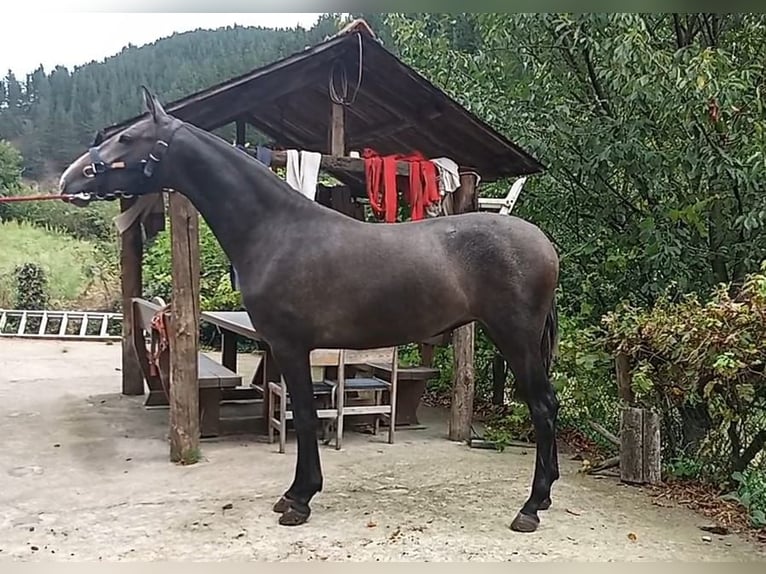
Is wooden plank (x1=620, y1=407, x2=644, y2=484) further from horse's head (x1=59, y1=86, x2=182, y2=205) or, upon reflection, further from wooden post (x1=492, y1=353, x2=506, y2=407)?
horse's head (x1=59, y1=86, x2=182, y2=205)

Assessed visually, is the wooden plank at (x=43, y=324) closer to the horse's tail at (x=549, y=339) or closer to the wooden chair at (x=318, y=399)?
the wooden chair at (x=318, y=399)

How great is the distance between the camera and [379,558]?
2.95m

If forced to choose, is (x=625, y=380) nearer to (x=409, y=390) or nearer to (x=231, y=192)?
(x=409, y=390)

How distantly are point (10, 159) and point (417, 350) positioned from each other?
9684 millimetres

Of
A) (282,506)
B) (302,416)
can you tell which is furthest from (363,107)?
(282,506)

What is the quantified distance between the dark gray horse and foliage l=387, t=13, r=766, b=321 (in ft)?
5.48

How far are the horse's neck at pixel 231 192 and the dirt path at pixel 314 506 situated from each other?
1.26 meters

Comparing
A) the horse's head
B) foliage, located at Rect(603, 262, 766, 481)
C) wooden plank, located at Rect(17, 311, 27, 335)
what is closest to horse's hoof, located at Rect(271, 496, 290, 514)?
the horse's head

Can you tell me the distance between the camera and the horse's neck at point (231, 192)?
3.51 metres

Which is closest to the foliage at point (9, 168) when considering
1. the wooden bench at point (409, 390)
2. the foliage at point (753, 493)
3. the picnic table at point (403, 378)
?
the picnic table at point (403, 378)

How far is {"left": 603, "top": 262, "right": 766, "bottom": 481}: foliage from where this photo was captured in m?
3.45

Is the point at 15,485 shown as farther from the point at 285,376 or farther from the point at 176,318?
the point at 285,376

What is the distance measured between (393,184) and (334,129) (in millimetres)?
541

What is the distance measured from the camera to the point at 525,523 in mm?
3289
